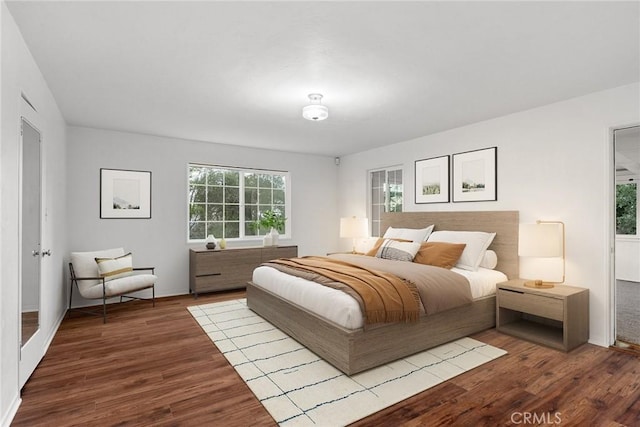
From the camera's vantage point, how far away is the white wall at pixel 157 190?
4734mm

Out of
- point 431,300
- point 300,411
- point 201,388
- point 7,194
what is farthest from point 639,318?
point 7,194

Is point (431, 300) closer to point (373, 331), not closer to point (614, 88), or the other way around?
point (373, 331)

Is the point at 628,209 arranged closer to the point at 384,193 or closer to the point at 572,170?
the point at 572,170

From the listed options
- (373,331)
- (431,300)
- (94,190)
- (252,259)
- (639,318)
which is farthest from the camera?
(252,259)

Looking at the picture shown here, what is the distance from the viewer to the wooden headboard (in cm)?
402

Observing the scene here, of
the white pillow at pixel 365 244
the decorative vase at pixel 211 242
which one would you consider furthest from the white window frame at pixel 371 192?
the decorative vase at pixel 211 242

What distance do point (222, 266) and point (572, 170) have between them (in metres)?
4.73

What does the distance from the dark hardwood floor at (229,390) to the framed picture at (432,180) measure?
217cm

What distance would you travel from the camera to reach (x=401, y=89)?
3.31 m

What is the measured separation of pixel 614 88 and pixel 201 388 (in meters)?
4.51

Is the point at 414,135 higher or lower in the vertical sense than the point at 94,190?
higher

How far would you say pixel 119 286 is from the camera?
424 cm

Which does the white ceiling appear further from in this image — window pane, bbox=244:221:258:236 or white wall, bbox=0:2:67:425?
window pane, bbox=244:221:258:236

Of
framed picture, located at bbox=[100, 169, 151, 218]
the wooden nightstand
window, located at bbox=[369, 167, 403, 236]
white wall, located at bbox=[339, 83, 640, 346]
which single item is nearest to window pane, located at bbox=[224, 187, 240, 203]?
framed picture, located at bbox=[100, 169, 151, 218]
